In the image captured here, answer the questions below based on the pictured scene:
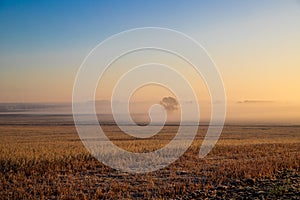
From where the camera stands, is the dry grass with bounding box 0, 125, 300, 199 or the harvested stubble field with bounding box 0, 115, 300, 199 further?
the dry grass with bounding box 0, 125, 300, 199

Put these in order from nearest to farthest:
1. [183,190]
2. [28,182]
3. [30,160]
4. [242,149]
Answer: [183,190], [28,182], [30,160], [242,149]

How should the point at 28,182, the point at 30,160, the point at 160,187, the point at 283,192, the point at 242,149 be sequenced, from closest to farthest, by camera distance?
the point at 283,192 → the point at 160,187 → the point at 28,182 → the point at 30,160 → the point at 242,149

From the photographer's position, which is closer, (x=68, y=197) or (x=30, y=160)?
(x=68, y=197)

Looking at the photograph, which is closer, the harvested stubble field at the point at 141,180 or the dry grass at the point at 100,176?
the harvested stubble field at the point at 141,180

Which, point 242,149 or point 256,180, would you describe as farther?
point 242,149

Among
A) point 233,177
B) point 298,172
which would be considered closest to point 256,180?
point 233,177

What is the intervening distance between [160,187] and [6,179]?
6.41 m

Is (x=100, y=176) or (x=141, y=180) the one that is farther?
(x=100, y=176)

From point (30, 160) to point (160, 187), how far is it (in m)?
8.31

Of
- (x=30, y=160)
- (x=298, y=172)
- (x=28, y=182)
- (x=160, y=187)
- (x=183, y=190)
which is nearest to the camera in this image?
(x=183, y=190)

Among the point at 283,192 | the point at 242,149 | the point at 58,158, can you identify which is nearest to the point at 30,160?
the point at 58,158

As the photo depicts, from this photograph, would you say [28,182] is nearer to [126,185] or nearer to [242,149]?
[126,185]

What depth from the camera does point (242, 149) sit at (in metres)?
26.4

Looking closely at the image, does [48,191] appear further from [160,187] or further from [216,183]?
[216,183]
